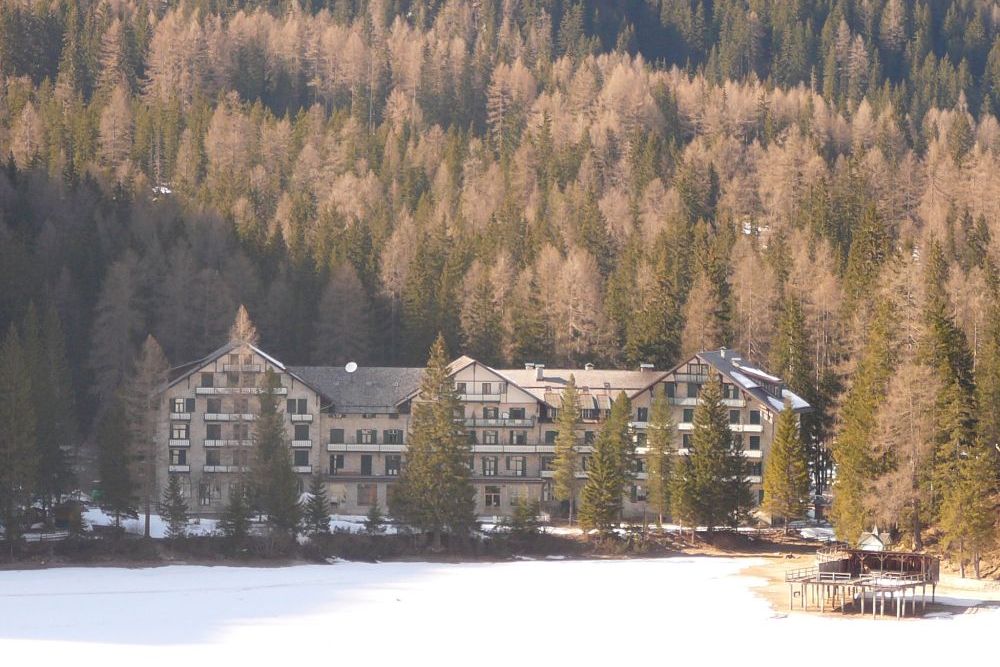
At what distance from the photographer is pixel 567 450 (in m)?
96.2

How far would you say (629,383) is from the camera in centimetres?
10525

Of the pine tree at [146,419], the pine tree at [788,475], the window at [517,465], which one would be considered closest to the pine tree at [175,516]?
the pine tree at [146,419]

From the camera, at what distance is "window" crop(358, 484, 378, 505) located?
102m

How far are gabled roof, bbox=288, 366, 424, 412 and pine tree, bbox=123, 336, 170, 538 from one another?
10.3 metres

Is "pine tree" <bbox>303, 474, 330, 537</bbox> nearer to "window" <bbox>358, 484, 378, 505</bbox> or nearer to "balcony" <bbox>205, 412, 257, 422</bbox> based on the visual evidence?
"balcony" <bbox>205, 412, 257, 422</bbox>

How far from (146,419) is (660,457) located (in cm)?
2993

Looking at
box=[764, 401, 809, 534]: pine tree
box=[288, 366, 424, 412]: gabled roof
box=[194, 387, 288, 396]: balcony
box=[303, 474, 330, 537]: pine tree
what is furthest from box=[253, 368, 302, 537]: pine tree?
box=[764, 401, 809, 534]: pine tree

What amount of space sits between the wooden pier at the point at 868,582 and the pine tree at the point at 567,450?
23.0 meters

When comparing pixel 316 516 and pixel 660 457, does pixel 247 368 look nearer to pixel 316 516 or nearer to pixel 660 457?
pixel 316 516

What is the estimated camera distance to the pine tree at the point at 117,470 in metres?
88.3

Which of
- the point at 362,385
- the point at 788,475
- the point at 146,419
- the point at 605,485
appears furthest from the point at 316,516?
the point at 788,475

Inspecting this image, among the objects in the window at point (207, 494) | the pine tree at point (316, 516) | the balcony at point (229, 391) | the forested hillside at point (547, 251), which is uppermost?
the forested hillside at point (547, 251)

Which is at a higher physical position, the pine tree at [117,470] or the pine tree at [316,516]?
the pine tree at [117,470]

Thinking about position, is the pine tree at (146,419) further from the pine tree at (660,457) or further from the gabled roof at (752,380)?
the gabled roof at (752,380)
